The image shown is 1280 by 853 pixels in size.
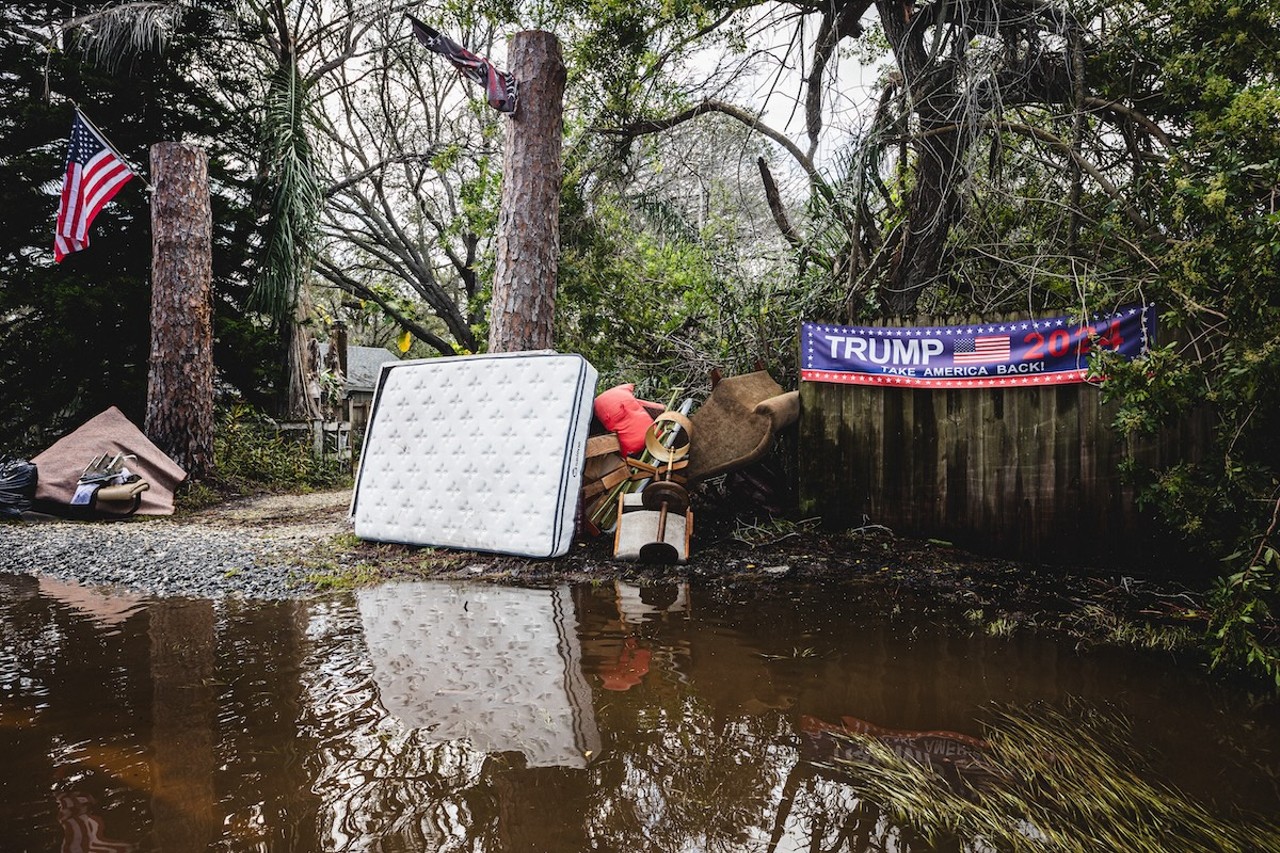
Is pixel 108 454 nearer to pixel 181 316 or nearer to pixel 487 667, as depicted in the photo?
pixel 181 316

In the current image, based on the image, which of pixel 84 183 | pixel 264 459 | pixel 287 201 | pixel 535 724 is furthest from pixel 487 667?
pixel 287 201

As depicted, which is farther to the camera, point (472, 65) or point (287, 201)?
point (287, 201)

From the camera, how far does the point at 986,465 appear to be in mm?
4500

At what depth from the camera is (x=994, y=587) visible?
3.68 metres

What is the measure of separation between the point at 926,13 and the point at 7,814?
6.39 metres

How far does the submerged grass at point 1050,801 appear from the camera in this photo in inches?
57.8

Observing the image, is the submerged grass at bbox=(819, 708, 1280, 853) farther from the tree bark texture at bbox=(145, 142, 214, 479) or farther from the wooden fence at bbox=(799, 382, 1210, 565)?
the tree bark texture at bbox=(145, 142, 214, 479)

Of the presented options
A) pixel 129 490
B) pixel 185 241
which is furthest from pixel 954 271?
pixel 185 241

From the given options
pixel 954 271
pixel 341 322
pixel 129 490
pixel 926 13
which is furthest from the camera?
pixel 341 322

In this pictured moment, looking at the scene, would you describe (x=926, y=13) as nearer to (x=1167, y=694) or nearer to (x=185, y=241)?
(x=1167, y=694)

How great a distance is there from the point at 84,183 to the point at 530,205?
5.58 m

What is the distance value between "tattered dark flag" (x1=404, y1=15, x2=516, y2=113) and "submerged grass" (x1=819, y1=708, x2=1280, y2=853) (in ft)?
17.7

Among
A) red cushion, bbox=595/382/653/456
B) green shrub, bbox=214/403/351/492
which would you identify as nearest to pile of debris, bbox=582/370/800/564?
red cushion, bbox=595/382/653/456

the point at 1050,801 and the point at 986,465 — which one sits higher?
the point at 986,465
